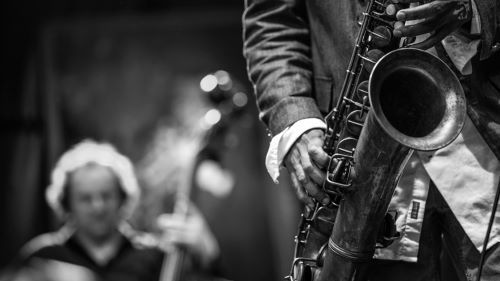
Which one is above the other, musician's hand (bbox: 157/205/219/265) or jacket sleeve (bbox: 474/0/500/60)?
jacket sleeve (bbox: 474/0/500/60)

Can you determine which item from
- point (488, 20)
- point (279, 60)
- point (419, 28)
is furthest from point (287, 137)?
point (488, 20)

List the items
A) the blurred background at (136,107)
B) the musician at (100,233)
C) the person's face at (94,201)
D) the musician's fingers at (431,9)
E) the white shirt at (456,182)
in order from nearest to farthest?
1. the musician's fingers at (431,9)
2. the white shirt at (456,182)
3. the musician at (100,233)
4. the person's face at (94,201)
5. the blurred background at (136,107)

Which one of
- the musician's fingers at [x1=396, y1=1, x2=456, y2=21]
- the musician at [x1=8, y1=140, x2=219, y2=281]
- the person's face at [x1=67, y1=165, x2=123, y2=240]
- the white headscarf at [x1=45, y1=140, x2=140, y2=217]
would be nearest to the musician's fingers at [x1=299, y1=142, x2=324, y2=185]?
the musician's fingers at [x1=396, y1=1, x2=456, y2=21]

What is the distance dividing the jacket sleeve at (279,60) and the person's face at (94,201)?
9.44 ft

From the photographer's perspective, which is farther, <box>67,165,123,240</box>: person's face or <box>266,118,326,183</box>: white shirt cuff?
<box>67,165,123,240</box>: person's face

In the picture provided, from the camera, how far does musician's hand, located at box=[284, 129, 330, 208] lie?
189 centimetres

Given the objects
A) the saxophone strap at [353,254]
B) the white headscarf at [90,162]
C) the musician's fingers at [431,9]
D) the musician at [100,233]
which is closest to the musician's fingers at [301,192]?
the saxophone strap at [353,254]

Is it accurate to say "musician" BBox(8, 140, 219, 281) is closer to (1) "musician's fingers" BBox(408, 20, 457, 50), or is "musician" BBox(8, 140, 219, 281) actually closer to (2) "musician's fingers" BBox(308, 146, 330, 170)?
(2) "musician's fingers" BBox(308, 146, 330, 170)

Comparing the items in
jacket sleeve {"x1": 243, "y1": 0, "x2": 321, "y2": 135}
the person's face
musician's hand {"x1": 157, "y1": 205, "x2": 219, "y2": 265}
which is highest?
jacket sleeve {"x1": 243, "y1": 0, "x2": 321, "y2": 135}

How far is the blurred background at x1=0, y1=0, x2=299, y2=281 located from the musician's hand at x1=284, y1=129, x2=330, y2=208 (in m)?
3.52

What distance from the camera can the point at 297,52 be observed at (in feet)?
7.20

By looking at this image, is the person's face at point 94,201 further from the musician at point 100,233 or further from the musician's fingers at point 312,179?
the musician's fingers at point 312,179

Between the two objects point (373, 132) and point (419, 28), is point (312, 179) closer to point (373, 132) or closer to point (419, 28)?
point (373, 132)

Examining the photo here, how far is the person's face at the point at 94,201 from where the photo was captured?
16.0 ft
